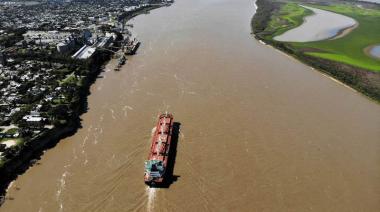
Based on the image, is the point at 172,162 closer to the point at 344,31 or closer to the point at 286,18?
the point at 344,31

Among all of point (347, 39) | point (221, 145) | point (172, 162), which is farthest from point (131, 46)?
point (347, 39)

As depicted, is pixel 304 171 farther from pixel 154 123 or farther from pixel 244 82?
pixel 244 82

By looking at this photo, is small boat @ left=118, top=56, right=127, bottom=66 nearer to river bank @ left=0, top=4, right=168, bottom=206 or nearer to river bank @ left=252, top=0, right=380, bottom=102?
river bank @ left=0, top=4, right=168, bottom=206

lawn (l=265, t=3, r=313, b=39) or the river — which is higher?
lawn (l=265, t=3, r=313, b=39)

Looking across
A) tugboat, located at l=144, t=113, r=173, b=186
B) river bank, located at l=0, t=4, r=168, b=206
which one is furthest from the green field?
river bank, located at l=0, t=4, r=168, b=206

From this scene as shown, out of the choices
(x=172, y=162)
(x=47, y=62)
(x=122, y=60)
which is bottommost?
(x=172, y=162)

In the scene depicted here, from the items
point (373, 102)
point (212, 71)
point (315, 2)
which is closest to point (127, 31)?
point (212, 71)

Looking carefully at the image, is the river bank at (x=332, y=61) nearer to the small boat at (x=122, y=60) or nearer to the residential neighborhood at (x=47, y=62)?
the small boat at (x=122, y=60)
